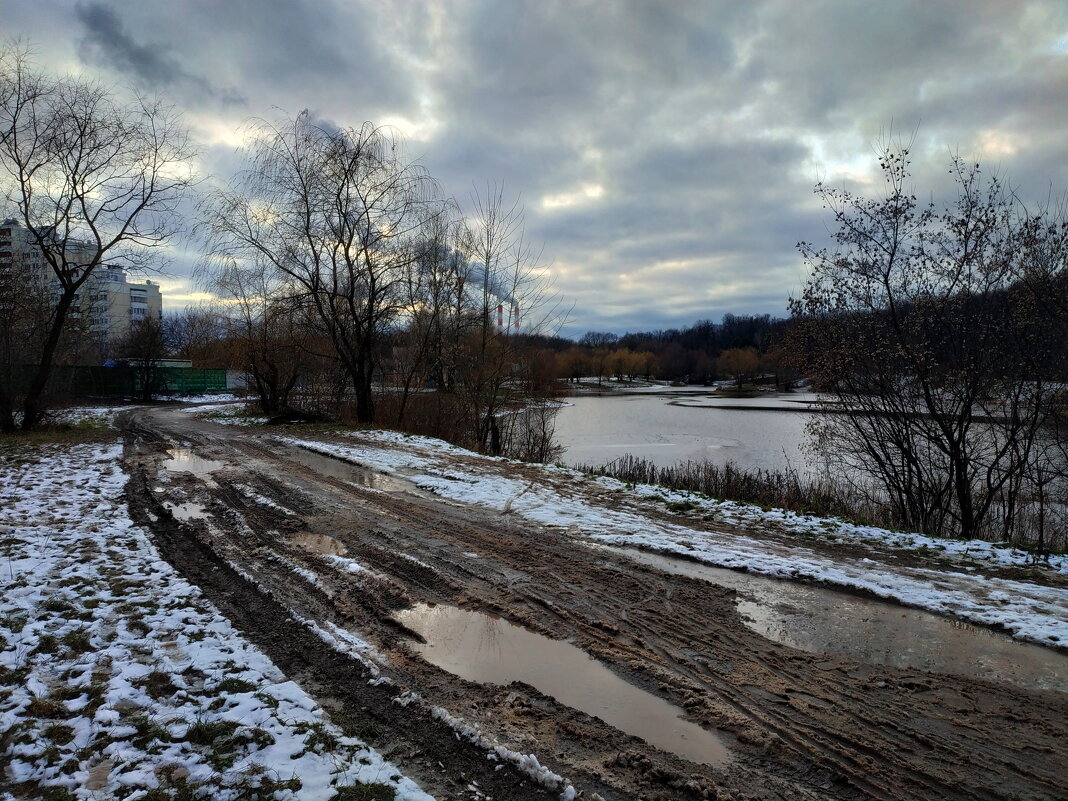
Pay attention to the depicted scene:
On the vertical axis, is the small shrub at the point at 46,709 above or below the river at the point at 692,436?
above

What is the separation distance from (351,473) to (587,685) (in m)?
7.70

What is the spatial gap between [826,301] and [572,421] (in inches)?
800

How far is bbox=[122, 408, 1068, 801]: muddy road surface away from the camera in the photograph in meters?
2.79

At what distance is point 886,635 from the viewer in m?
4.31

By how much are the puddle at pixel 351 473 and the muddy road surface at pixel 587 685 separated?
2666 mm

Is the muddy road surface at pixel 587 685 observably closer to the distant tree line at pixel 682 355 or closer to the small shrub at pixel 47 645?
the small shrub at pixel 47 645

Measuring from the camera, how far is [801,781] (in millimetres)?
2744

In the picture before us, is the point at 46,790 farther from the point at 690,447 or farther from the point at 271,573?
the point at 690,447

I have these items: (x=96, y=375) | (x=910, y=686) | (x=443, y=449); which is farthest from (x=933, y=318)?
(x=96, y=375)

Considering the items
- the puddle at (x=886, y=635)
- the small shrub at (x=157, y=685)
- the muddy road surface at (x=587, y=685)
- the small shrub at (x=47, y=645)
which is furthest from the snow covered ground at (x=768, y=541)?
the small shrub at (x=47, y=645)

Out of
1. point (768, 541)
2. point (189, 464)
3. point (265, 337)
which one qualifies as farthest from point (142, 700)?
point (265, 337)

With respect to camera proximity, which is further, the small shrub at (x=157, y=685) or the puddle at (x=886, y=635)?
the puddle at (x=886, y=635)

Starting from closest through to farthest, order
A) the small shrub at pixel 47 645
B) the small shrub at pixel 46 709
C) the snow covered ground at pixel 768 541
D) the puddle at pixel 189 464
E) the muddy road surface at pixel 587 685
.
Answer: the muddy road surface at pixel 587 685 → the small shrub at pixel 46 709 → the small shrub at pixel 47 645 → the snow covered ground at pixel 768 541 → the puddle at pixel 189 464

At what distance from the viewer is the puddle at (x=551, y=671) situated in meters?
3.11
